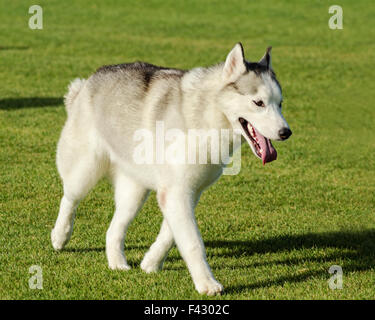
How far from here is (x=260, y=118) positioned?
17.7ft

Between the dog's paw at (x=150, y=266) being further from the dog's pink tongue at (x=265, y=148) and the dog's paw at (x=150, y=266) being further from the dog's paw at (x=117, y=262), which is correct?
the dog's pink tongue at (x=265, y=148)

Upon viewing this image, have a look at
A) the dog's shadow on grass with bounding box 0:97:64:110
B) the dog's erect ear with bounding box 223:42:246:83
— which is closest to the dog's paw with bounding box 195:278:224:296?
the dog's erect ear with bounding box 223:42:246:83

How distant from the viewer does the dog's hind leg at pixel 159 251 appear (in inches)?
249

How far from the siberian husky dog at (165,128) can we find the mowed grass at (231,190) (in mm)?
379

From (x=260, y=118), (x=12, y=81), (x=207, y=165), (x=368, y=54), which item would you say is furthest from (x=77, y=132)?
(x=368, y=54)

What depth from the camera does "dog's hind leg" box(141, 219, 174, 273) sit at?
6316 millimetres

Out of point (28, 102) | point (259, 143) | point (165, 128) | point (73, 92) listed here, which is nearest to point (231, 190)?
point (73, 92)

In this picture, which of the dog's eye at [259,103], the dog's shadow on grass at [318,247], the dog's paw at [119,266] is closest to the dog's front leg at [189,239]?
the dog's eye at [259,103]

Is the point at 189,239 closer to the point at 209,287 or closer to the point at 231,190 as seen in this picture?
the point at 209,287

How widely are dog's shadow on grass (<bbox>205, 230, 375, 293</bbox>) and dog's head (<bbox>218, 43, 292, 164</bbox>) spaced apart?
1.41 meters

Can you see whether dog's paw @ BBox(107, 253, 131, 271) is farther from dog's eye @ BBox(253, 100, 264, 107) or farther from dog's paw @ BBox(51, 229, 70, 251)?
dog's eye @ BBox(253, 100, 264, 107)

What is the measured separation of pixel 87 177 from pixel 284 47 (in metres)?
17.5

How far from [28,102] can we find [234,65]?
10.1 metres

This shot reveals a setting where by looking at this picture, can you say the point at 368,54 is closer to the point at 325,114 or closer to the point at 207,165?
the point at 325,114
